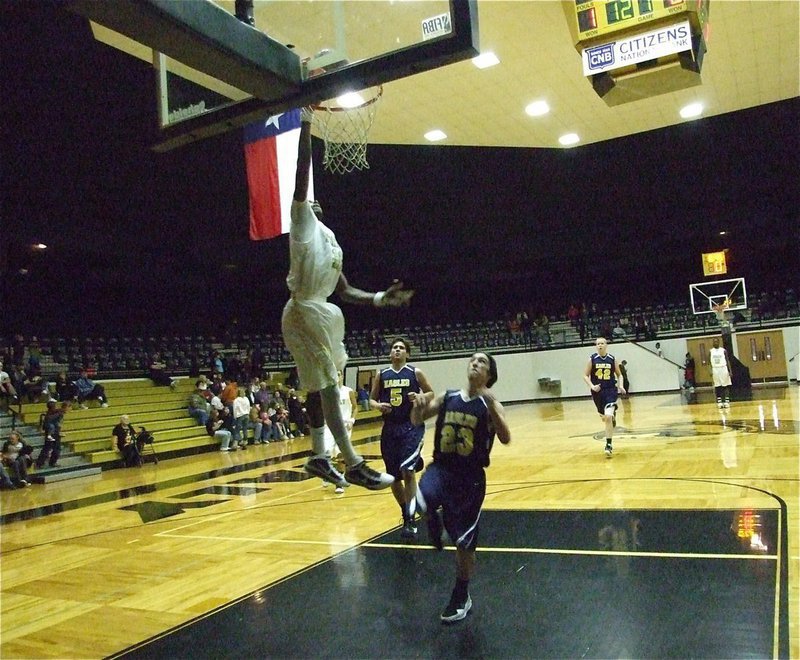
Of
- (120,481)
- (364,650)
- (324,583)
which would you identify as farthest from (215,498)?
(364,650)

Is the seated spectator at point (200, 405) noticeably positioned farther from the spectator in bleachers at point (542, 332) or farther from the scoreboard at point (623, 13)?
the spectator in bleachers at point (542, 332)

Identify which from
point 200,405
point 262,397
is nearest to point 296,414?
point 262,397

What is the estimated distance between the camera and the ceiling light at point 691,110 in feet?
40.5

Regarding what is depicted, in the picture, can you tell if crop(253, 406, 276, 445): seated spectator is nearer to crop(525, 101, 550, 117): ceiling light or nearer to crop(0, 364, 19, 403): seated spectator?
crop(0, 364, 19, 403): seated spectator

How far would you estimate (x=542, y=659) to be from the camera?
318 centimetres

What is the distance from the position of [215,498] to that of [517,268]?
1862 centimetres

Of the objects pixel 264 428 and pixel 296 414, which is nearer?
pixel 296 414

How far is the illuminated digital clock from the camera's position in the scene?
6656 millimetres

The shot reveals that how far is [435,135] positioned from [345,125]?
7247 millimetres

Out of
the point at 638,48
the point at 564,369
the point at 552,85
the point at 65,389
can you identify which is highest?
the point at 552,85

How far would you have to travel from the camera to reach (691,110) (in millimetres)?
12508

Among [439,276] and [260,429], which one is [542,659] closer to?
[260,429]

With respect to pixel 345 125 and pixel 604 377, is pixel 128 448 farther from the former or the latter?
pixel 345 125

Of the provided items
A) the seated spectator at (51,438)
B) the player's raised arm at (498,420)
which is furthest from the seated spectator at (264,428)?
the player's raised arm at (498,420)
